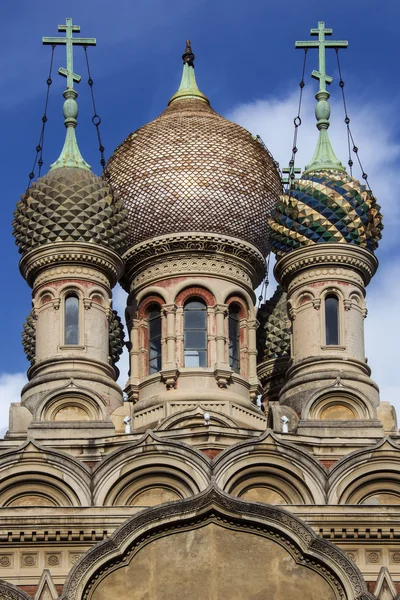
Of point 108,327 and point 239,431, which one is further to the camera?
point 108,327

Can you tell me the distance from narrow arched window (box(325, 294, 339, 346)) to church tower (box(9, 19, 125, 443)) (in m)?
2.92

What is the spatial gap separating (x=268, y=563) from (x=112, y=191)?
28.4 ft

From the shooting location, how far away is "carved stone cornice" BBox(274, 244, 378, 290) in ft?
108

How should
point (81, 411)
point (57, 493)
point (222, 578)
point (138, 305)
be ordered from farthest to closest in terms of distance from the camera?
1. point (138, 305)
2. point (81, 411)
3. point (57, 493)
4. point (222, 578)

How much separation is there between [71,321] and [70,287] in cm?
46

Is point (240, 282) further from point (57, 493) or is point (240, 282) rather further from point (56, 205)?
point (57, 493)

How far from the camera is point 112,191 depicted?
111 ft

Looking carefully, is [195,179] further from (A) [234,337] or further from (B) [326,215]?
(A) [234,337]

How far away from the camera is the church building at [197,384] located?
87.6 ft

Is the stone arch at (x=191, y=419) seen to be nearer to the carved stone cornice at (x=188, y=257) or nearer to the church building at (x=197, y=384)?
the church building at (x=197, y=384)

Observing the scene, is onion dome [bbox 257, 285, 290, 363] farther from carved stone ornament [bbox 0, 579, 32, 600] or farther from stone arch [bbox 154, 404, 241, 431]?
carved stone ornament [bbox 0, 579, 32, 600]

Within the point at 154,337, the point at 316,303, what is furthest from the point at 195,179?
the point at 316,303

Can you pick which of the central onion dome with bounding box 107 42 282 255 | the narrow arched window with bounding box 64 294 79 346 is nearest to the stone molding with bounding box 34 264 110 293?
the narrow arched window with bounding box 64 294 79 346

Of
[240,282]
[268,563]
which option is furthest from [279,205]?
[268,563]
